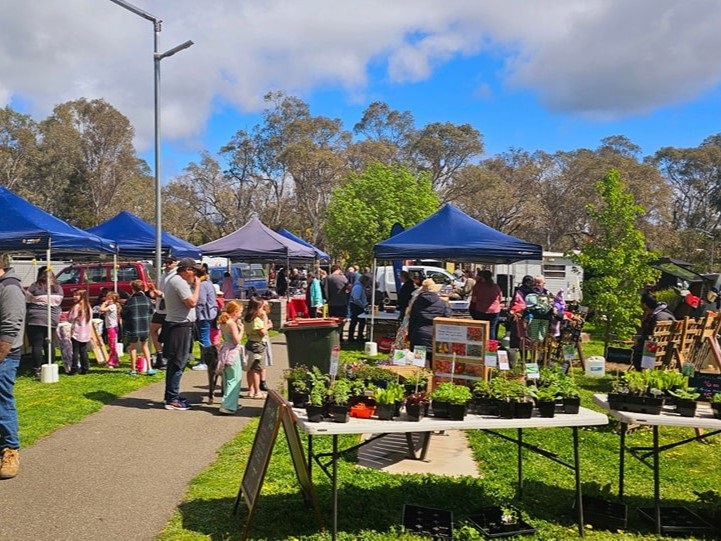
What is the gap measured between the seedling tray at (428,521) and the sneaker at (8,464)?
134 inches

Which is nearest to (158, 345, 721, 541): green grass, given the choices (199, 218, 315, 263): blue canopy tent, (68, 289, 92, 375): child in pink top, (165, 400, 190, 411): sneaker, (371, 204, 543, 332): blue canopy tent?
(165, 400, 190, 411): sneaker

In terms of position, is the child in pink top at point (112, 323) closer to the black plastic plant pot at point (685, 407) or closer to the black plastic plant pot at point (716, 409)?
the black plastic plant pot at point (685, 407)

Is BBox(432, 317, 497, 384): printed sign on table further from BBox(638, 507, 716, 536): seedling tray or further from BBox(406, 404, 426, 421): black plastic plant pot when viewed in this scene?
BBox(638, 507, 716, 536): seedling tray

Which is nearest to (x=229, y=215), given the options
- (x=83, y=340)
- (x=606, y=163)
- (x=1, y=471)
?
(x=606, y=163)

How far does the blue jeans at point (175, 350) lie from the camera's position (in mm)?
8062

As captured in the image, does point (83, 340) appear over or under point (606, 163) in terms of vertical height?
under

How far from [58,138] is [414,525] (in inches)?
2083

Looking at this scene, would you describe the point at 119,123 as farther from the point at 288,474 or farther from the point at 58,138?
the point at 288,474

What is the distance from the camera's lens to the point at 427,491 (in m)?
5.47

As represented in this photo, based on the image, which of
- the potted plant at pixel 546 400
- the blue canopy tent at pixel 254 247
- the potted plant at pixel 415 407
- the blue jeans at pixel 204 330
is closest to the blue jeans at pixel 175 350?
the blue jeans at pixel 204 330

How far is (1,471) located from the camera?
217 inches

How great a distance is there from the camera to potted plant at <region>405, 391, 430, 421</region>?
175 inches

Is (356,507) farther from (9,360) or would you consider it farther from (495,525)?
(9,360)

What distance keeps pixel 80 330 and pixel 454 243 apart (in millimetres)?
6909
